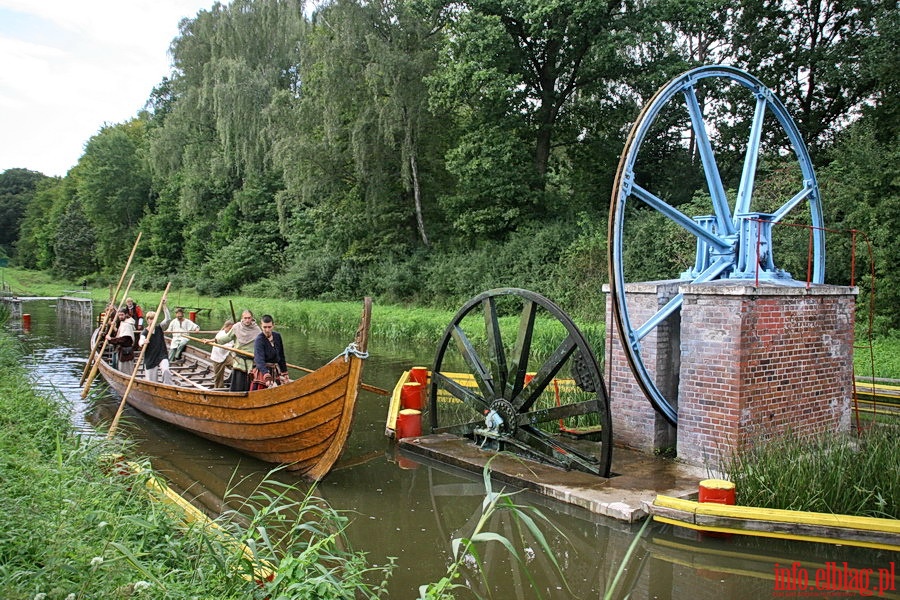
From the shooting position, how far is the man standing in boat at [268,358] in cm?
898

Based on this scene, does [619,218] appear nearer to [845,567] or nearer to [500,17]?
[845,567]

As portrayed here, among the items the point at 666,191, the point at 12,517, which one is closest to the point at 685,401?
the point at 12,517

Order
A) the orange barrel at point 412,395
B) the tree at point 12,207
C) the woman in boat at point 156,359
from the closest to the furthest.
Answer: the orange barrel at point 412,395
the woman in boat at point 156,359
the tree at point 12,207

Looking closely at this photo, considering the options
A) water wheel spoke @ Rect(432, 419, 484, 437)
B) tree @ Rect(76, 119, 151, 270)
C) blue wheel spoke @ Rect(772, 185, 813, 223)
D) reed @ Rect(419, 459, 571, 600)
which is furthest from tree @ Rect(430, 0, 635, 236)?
tree @ Rect(76, 119, 151, 270)

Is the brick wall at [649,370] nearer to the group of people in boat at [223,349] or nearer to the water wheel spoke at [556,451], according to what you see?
the water wheel spoke at [556,451]

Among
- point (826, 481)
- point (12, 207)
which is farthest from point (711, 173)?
point (12, 207)

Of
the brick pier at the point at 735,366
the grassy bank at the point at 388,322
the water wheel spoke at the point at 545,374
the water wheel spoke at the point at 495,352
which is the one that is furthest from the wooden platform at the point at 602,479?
the grassy bank at the point at 388,322

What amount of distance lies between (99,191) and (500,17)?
119 ft

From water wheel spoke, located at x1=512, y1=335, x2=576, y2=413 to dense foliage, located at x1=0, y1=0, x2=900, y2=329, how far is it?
11.3 m

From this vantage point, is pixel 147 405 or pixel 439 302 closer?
pixel 147 405

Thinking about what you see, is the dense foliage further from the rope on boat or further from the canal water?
the rope on boat

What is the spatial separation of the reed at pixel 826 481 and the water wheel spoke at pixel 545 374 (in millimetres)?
2109

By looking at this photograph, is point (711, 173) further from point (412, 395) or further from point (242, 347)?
point (242, 347)

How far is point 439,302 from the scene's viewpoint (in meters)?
26.5
